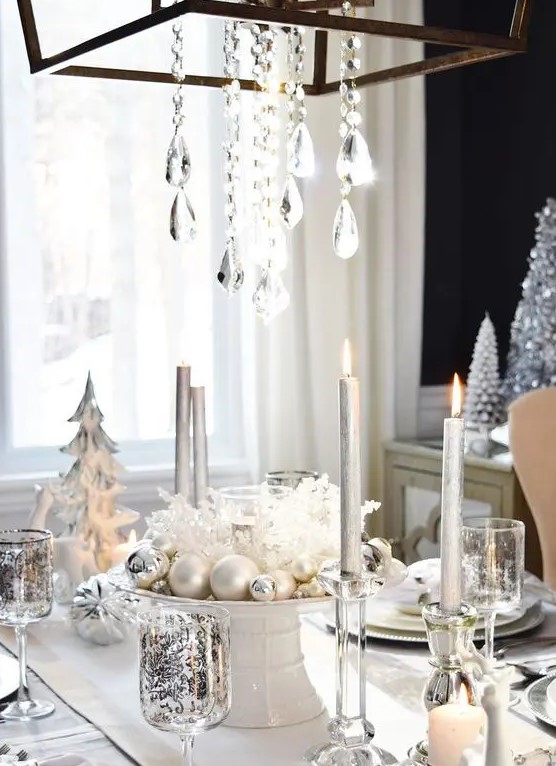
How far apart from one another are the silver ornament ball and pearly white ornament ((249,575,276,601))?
0.12 meters

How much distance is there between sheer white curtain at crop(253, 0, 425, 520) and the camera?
3.36 metres

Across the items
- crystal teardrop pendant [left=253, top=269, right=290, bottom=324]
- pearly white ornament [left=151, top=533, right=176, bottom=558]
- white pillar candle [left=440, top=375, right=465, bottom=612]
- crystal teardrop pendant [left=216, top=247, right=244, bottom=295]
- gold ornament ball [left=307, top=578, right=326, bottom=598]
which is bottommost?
gold ornament ball [left=307, top=578, right=326, bottom=598]

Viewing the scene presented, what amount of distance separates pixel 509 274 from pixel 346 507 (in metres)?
2.72

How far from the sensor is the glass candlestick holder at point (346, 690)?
3.80ft

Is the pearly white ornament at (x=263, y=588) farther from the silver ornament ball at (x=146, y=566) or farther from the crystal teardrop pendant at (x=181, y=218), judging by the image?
the crystal teardrop pendant at (x=181, y=218)

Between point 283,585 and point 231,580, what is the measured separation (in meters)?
0.06

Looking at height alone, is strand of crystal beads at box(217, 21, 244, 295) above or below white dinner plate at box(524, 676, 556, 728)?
above

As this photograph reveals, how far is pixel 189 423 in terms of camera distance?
5.75 feet

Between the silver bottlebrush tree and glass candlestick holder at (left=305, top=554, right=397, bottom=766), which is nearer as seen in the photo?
glass candlestick holder at (left=305, top=554, right=397, bottom=766)

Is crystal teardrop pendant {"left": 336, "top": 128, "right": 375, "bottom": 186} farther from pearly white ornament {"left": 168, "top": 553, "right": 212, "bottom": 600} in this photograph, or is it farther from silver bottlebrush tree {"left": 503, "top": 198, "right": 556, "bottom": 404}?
silver bottlebrush tree {"left": 503, "top": 198, "right": 556, "bottom": 404}

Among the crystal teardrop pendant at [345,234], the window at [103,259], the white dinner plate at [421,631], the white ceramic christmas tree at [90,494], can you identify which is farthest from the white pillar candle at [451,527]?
the window at [103,259]

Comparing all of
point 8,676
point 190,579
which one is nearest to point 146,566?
point 190,579

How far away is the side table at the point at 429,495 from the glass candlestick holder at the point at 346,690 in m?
1.90

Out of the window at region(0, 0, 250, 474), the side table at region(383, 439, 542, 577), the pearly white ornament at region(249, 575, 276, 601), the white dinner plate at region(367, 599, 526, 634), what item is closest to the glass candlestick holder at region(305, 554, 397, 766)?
the pearly white ornament at region(249, 575, 276, 601)
